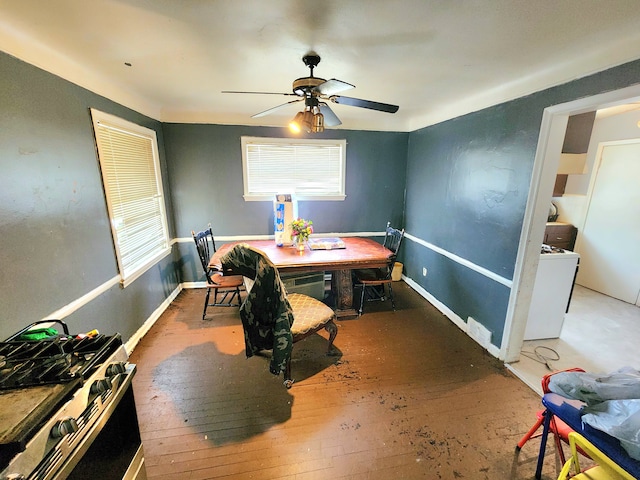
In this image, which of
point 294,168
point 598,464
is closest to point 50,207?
point 294,168

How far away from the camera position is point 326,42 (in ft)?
5.23

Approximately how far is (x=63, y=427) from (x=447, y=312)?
3344 millimetres

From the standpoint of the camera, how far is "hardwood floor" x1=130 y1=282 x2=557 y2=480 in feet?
5.08

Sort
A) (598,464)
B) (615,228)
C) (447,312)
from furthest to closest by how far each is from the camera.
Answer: (615,228) → (447,312) → (598,464)

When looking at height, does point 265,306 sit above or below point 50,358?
below

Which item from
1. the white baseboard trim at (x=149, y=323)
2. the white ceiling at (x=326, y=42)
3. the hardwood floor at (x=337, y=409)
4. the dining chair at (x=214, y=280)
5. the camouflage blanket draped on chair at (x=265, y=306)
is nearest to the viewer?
the white ceiling at (x=326, y=42)

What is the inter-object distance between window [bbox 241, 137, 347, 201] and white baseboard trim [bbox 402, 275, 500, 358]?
171cm

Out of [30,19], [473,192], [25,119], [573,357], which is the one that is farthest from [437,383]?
[30,19]

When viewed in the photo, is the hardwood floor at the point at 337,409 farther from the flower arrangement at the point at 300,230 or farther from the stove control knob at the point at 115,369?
the flower arrangement at the point at 300,230

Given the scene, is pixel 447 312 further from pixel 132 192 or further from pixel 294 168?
pixel 132 192

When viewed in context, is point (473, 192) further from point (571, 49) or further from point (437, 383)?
point (437, 383)

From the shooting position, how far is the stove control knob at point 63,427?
29.4 inches

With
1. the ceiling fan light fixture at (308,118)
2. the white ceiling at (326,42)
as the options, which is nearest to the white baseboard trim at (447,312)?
the white ceiling at (326,42)

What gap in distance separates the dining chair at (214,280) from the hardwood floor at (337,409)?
48 cm
